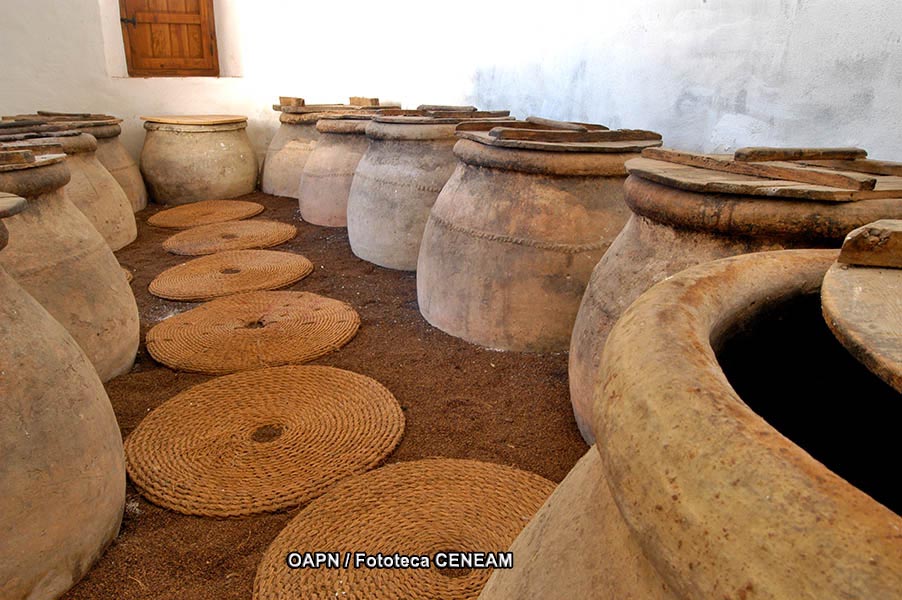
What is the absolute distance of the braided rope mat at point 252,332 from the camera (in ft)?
8.15

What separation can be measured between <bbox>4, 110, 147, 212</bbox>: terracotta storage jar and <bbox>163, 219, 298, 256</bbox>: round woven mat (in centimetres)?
90

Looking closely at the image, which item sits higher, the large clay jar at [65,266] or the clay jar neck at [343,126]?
the clay jar neck at [343,126]

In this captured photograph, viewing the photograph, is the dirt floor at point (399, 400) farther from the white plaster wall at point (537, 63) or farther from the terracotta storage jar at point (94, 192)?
the white plaster wall at point (537, 63)

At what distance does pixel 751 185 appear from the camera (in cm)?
132

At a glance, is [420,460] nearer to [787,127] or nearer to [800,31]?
[787,127]

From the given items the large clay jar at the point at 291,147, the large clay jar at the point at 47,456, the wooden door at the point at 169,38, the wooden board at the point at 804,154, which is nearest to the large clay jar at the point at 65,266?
the large clay jar at the point at 47,456

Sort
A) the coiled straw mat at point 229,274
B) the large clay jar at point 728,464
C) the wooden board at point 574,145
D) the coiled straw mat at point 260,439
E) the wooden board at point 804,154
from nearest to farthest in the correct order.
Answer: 1. the large clay jar at point 728,464
2. the wooden board at point 804,154
3. the coiled straw mat at point 260,439
4. the wooden board at point 574,145
5. the coiled straw mat at point 229,274

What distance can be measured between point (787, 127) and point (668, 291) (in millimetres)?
1922

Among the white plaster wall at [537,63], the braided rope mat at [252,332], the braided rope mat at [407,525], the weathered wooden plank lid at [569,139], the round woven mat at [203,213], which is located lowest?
the braided rope mat at [407,525]

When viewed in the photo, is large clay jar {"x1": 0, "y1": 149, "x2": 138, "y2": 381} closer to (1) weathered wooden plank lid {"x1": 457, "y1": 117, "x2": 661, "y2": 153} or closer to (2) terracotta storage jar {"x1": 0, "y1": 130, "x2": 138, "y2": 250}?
(1) weathered wooden plank lid {"x1": 457, "y1": 117, "x2": 661, "y2": 153}

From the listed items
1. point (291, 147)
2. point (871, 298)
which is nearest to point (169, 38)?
point (291, 147)

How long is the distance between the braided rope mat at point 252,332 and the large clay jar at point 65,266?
0.91ft

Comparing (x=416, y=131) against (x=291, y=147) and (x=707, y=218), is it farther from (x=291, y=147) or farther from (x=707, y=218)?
(x=291, y=147)

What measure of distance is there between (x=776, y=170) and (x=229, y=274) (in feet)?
9.40
